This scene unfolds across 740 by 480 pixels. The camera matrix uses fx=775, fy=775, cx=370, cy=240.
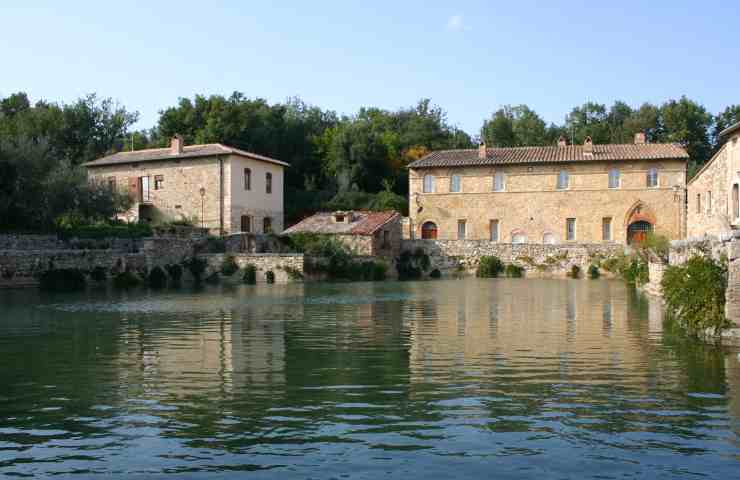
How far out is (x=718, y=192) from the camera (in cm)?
3083

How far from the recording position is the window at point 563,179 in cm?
4416

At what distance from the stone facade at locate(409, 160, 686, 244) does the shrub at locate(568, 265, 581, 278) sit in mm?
4936

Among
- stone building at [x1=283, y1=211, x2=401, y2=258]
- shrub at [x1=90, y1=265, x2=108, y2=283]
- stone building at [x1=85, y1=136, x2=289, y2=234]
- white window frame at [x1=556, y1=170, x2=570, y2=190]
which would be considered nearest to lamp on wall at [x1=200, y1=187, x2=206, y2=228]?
stone building at [x1=85, y1=136, x2=289, y2=234]

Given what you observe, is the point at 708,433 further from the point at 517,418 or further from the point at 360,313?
the point at 360,313

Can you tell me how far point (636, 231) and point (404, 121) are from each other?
2778 cm

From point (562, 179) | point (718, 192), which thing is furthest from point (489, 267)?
point (718, 192)

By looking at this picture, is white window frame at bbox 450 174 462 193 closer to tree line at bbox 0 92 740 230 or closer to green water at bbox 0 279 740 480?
tree line at bbox 0 92 740 230

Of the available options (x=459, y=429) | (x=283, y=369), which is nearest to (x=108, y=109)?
(x=283, y=369)

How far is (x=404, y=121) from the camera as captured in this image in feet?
218

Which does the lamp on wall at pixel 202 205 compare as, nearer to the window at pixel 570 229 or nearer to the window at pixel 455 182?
the window at pixel 455 182

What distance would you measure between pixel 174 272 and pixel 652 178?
26.2 m

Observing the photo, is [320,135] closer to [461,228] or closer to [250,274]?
[461,228]

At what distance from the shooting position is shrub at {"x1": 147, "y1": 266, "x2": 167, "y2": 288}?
3235 centimetres

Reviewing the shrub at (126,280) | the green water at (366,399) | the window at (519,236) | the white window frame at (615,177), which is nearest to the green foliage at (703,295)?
the green water at (366,399)
